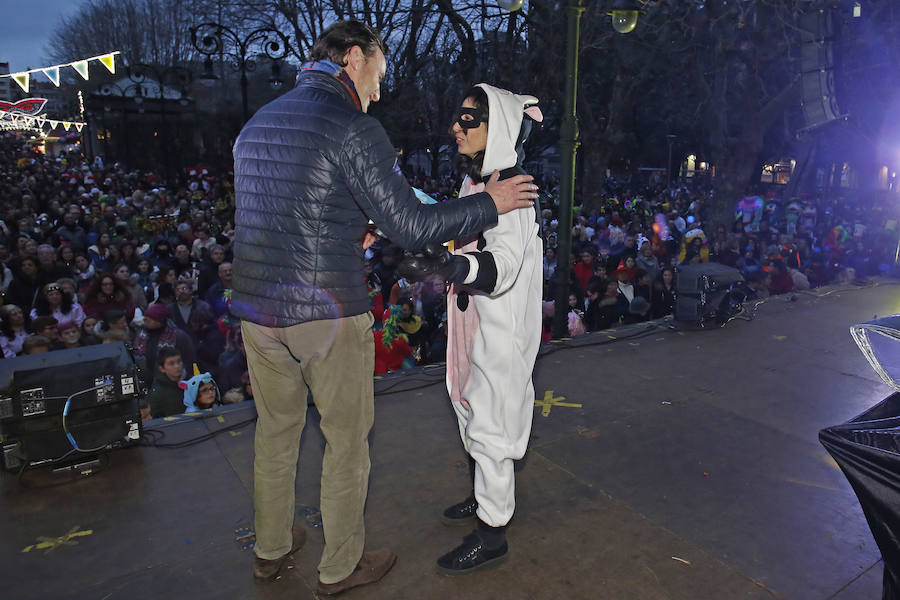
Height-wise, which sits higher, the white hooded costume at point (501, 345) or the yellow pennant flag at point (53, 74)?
the yellow pennant flag at point (53, 74)

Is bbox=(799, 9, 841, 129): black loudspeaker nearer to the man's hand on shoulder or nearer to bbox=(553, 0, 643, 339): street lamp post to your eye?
bbox=(553, 0, 643, 339): street lamp post

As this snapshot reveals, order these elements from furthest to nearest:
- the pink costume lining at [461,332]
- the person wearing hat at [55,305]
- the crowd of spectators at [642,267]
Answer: the crowd of spectators at [642,267]
the person wearing hat at [55,305]
the pink costume lining at [461,332]

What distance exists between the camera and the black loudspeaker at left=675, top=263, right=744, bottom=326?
23.7 feet

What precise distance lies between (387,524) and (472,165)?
1.86m

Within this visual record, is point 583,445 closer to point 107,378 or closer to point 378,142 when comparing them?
point 378,142

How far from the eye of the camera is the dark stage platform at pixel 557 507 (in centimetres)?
287

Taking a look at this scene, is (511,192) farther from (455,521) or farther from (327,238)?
(455,521)

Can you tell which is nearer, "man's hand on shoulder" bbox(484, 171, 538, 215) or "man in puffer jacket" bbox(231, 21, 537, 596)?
"man in puffer jacket" bbox(231, 21, 537, 596)

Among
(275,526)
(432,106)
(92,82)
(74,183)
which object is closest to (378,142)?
(275,526)

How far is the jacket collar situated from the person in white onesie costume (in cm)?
56

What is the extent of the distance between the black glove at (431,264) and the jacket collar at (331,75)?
63 cm

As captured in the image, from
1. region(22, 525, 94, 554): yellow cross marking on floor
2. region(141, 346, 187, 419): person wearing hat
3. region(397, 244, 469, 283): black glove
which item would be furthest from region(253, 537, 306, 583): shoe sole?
region(141, 346, 187, 419): person wearing hat


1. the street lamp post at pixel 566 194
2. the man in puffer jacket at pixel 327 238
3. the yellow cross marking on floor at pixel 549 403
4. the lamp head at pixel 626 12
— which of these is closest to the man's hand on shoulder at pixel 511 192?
the man in puffer jacket at pixel 327 238

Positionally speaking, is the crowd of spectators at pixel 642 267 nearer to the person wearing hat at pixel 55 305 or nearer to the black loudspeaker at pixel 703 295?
the black loudspeaker at pixel 703 295
